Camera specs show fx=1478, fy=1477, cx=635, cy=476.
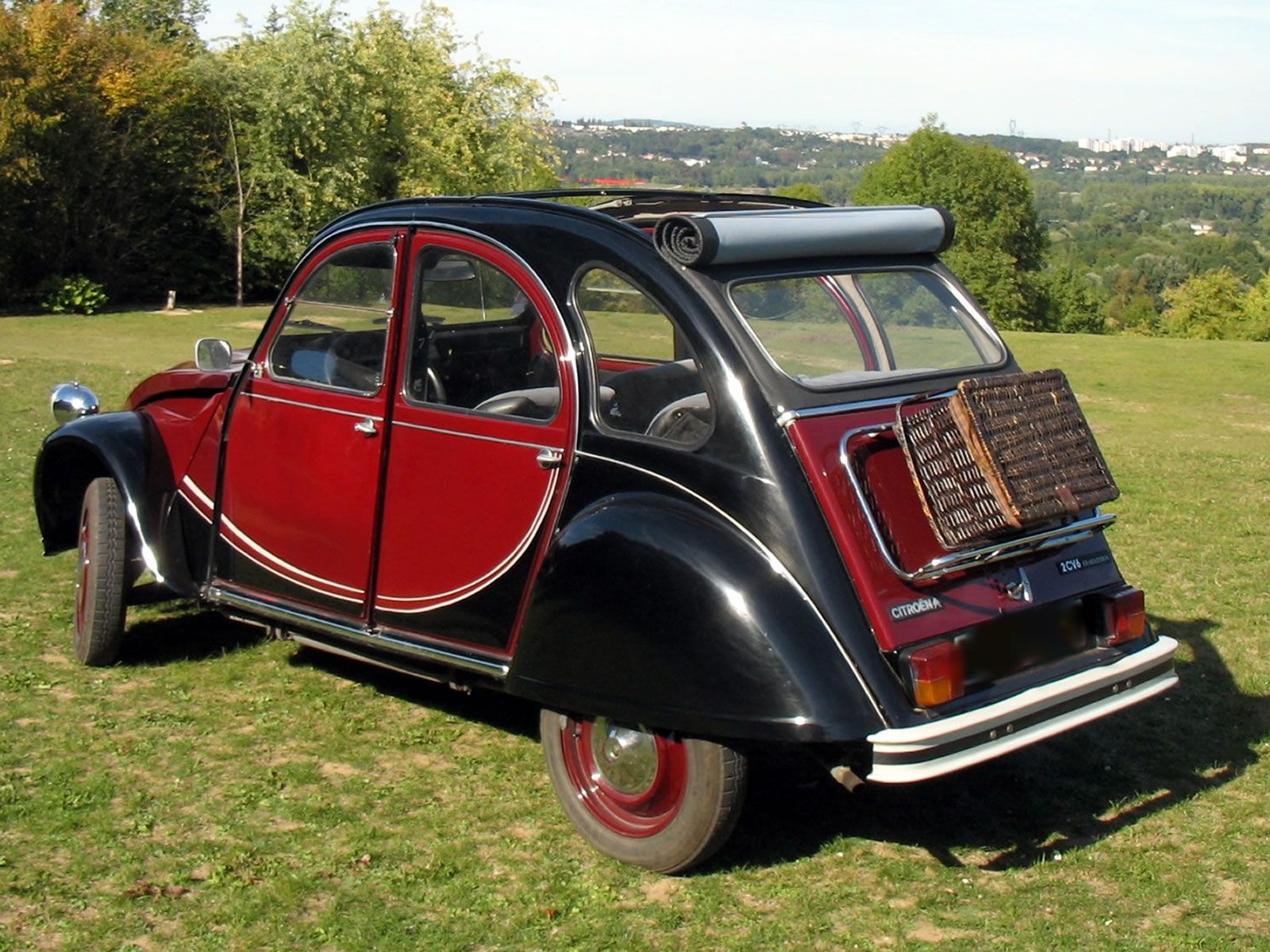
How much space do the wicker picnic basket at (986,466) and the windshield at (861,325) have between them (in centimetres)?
43

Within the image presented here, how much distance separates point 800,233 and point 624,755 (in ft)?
5.92

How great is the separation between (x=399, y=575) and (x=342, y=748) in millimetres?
823

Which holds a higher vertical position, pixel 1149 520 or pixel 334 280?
pixel 334 280

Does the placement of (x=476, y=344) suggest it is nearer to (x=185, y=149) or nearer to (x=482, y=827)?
(x=482, y=827)

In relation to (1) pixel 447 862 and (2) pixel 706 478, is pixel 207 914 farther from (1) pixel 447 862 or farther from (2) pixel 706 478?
(2) pixel 706 478

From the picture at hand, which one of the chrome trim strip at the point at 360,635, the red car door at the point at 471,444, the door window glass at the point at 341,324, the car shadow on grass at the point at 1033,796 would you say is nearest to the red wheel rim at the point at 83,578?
the chrome trim strip at the point at 360,635

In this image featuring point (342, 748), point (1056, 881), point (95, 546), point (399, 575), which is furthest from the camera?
point (95, 546)

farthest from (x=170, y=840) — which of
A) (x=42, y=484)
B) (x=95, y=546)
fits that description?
(x=42, y=484)

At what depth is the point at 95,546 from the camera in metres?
6.34

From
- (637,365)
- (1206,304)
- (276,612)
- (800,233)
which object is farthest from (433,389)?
(1206,304)

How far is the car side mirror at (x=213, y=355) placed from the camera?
634cm

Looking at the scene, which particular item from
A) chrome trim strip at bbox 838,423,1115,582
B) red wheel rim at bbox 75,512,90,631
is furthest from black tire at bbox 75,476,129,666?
chrome trim strip at bbox 838,423,1115,582

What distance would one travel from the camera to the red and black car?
14.0ft

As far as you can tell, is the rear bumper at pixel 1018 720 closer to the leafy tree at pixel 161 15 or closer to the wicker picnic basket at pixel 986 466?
the wicker picnic basket at pixel 986 466
